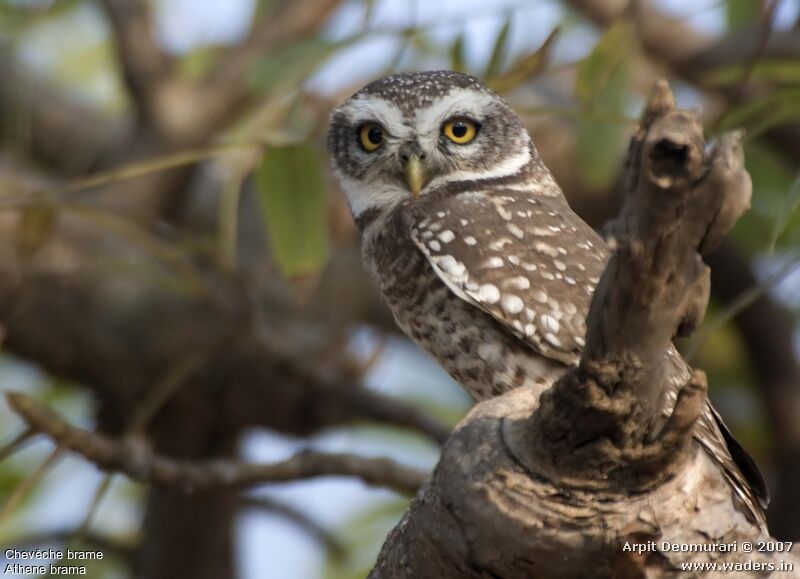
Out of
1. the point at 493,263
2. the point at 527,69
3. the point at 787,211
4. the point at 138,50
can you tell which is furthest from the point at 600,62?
the point at 138,50

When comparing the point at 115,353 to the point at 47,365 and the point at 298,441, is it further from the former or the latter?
the point at 298,441

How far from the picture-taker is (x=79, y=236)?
18.4 ft

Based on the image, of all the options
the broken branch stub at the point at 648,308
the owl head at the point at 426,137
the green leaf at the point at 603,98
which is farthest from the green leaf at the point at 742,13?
the broken branch stub at the point at 648,308

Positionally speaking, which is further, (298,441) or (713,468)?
(298,441)

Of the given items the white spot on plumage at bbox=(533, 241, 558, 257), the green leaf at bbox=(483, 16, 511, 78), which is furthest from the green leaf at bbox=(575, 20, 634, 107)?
the white spot on plumage at bbox=(533, 241, 558, 257)

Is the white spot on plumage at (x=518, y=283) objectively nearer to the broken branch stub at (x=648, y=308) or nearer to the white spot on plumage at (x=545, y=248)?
the white spot on plumage at (x=545, y=248)

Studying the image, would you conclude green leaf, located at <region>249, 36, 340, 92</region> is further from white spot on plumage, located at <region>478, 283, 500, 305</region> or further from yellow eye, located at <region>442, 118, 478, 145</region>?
white spot on plumage, located at <region>478, 283, 500, 305</region>

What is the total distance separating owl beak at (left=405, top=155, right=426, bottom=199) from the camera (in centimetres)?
379

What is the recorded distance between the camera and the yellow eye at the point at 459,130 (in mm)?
4008

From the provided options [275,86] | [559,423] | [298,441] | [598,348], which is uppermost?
[598,348]

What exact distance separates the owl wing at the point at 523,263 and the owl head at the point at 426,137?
22 centimetres

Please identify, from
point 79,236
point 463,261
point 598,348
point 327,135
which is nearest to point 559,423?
point 598,348

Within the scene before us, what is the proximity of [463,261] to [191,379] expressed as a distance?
209cm

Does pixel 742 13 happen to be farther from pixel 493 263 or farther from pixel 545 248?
pixel 493 263
